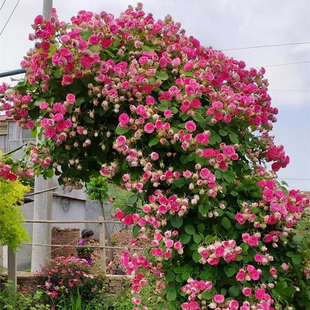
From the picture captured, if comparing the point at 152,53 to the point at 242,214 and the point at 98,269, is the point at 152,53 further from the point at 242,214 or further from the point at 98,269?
the point at 98,269

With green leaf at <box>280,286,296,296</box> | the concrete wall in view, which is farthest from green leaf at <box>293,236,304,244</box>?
the concrete wall

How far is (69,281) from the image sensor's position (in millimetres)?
7953

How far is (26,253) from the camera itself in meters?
13.8

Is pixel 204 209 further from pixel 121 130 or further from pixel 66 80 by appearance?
pixel 66 80

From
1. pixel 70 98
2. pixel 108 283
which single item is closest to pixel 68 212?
pixel 108 283

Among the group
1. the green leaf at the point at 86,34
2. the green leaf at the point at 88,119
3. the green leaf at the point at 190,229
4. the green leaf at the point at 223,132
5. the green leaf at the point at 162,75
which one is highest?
the green leaf at the point at 86,34

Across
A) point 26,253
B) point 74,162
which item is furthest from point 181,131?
point 26,253

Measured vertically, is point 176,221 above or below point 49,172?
below

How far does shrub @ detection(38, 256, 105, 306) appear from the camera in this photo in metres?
7.88

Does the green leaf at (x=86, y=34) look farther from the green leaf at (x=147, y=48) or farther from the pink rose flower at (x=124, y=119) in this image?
the pink rose flower at (x=124, y=119)

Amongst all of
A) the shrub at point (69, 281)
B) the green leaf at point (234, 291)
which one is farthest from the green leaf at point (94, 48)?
the shrub at point (69, 281)

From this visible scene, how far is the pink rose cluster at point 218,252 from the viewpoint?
2.92 metres

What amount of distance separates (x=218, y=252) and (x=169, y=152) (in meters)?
0.63

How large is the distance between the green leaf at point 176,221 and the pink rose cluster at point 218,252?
177 millimetres
